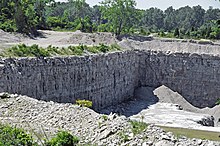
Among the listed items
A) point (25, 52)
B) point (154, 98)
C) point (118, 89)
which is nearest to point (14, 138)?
point (25, 52)

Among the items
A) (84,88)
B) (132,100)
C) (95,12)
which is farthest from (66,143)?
(95,12)

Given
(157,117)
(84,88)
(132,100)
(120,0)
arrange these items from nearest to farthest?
(84,88) < (157,117) < (132,100) < (120,0)

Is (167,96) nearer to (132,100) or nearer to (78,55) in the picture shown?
(132,100)

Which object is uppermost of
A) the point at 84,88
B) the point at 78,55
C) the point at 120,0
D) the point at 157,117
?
the point at 120,0

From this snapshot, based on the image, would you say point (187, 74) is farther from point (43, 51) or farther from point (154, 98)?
point (43, 51)

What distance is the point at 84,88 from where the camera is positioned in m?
39.8

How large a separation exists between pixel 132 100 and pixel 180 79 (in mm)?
7382

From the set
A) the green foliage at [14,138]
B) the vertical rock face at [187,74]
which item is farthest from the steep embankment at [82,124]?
the vertical rock face at [187,74]

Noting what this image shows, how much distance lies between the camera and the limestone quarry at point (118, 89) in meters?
20.6

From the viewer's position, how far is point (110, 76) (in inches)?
1768

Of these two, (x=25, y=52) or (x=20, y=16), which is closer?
(x=25, y=52)

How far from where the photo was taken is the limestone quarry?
67.7ft

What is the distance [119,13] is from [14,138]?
49023 millimetres

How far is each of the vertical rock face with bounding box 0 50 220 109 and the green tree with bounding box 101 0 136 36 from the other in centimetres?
1240
